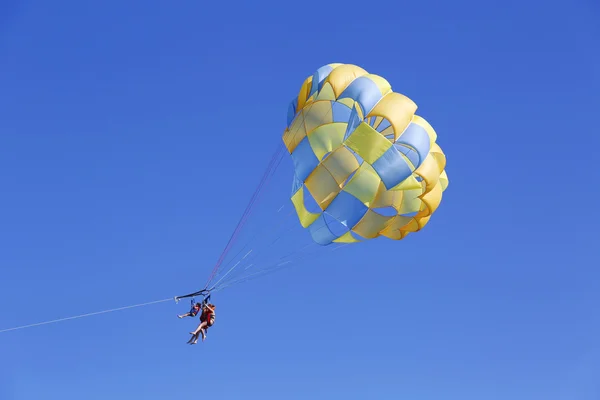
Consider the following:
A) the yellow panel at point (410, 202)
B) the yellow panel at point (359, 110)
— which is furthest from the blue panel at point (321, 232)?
the yellow panel at point (359, 110)

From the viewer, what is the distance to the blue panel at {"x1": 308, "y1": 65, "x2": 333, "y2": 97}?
782 inches

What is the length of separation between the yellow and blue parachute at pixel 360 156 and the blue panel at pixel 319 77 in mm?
26

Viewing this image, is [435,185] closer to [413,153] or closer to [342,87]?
[413,153]

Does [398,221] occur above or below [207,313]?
above

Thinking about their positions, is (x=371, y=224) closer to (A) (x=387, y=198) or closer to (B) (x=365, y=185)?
(A) (x=387, y=198)

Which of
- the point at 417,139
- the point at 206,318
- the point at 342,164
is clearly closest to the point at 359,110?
the point at 342,164

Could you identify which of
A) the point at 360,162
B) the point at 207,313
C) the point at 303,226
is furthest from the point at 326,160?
the point at 207,313

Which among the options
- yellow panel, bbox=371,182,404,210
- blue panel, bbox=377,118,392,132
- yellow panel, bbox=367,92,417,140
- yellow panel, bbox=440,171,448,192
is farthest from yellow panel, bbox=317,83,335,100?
yellow panel, bbox=440,171,448,192

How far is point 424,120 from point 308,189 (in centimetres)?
350

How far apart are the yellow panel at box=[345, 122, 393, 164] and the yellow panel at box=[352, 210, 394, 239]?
1.87m

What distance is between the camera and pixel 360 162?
782 inches

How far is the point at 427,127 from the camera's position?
64.5 ft

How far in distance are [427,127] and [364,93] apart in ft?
6.56

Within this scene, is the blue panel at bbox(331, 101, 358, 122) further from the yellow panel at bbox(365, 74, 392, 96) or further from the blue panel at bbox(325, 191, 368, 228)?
A: the blue panel at bbox(325, 191, 368, 228)
